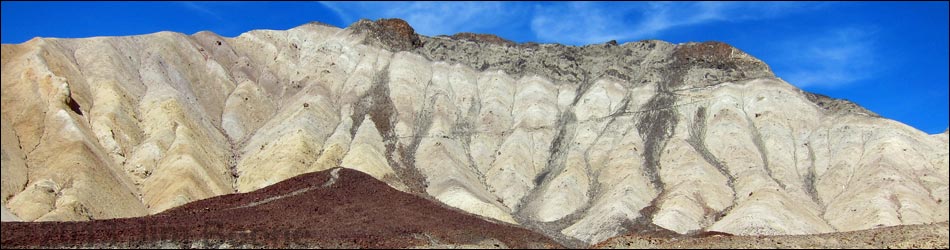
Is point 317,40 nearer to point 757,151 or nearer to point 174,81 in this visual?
point 174,81

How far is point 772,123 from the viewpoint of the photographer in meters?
→ 86.8

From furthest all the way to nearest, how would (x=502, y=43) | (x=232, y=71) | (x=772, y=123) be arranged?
(x=502, y=43), (x=232, y=71), (x=772, y=123)

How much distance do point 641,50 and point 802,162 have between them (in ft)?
124

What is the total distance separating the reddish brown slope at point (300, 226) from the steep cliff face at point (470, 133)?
1402 cm

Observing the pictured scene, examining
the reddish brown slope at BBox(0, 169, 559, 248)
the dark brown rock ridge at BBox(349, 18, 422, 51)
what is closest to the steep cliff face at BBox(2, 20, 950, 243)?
the dark brown rock ridge at BBox(349, 18, 422, 51)

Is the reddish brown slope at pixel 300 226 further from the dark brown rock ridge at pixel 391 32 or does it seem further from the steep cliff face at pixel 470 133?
the dark brown rock ridge at pixel 391 32

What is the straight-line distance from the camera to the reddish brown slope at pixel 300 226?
40750mm

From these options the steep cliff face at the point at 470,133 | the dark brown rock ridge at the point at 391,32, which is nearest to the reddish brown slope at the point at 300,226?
the steep cliff face at the point at 470,133

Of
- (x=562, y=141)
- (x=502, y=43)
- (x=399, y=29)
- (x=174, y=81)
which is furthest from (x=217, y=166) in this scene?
(x=502, y=43)

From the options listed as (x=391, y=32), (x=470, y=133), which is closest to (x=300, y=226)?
(x=470, y=133)

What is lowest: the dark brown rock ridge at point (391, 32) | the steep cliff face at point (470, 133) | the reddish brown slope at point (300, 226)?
the reddish brown slope at point (300, 226)

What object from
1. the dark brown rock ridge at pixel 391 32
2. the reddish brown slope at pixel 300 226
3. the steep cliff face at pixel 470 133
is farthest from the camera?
the dark brown rock ridge at pixel 391 32

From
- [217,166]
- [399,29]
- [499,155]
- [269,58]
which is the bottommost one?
[217,166]

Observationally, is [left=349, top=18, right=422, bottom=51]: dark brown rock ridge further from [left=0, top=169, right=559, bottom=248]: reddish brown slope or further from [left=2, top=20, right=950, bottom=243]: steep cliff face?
[left=0, top=169, right=559, bottom=248]: reddish brown slope
